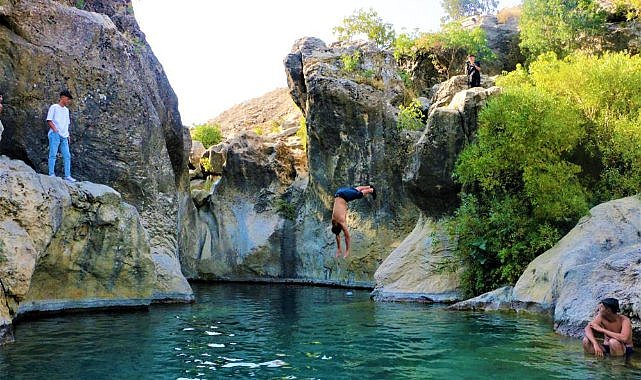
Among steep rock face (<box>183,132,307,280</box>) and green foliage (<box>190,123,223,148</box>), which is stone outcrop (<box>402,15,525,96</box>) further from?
green foliage (<box>190,123,223,148</box>)

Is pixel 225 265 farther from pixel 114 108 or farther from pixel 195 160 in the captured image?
pixel 114 108

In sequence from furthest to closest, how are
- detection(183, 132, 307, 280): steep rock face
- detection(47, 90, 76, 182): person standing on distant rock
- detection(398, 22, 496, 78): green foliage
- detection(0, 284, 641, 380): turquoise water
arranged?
detection(398, 22, 496, 78): green foliage → detection(183, 132, 307, 280): steep rock face → detection(47, 90, 76, 182): person standing on distant rock → detection(0, 284, 641, 380): turquoise water

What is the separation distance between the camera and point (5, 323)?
13.2m

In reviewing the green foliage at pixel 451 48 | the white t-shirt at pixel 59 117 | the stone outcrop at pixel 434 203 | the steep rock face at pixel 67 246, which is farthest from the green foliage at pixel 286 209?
the white t-shirt at pixel 59 117

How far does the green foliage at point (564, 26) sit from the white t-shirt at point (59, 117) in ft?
101

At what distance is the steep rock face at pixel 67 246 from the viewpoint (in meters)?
14.6

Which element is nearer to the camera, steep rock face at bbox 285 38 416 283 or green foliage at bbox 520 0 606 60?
steep rock face at bbox 285 38 416 283

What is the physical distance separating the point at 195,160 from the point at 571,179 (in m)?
26.6

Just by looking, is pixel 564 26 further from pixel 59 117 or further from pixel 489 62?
pixel 59 117

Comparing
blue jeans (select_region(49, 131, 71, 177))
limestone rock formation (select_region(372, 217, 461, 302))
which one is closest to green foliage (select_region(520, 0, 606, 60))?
limestone rock formation (select_region(372, 217, 461, 302))

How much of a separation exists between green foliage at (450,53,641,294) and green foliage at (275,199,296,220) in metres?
13.3

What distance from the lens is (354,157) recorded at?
105 ft

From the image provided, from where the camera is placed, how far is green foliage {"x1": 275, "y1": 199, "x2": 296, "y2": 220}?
34781 millimetres

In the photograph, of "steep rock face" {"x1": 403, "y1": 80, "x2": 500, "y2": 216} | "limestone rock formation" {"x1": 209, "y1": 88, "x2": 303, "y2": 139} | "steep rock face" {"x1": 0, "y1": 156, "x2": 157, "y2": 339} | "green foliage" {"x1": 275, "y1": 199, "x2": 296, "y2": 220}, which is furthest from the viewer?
"limestone rock formation" {"x1": 209, "y1": 88, "x2": 303, "y2": 139}
